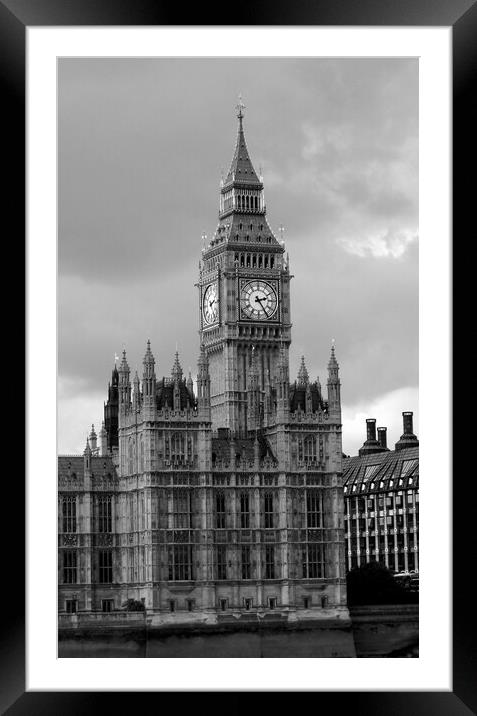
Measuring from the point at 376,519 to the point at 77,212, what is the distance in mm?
20511

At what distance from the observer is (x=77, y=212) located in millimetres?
39094

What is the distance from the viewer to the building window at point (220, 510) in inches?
1757

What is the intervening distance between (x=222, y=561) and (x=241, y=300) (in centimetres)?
987

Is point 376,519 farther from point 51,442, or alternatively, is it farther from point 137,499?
point 51,442

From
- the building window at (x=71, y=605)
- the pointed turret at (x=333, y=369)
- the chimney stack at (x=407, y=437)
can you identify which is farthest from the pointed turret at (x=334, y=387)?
the chimney stack at (x=407, y=437)

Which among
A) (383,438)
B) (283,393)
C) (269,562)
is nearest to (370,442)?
(383,438)

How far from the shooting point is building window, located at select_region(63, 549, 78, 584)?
42.9 m

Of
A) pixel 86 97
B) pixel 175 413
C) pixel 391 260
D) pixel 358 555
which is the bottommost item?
pixel 358 555

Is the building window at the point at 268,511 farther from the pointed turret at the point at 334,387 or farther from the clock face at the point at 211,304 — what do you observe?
the clock face at the point at 211,304

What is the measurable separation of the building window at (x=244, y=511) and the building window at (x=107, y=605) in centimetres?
435

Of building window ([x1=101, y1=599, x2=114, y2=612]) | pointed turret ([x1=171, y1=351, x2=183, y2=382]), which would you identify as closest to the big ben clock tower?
pointed turret ([x1=171, y1=351, x2=183, y2=382])

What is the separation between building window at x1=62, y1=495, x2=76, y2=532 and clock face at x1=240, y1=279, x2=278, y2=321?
1006 cm
